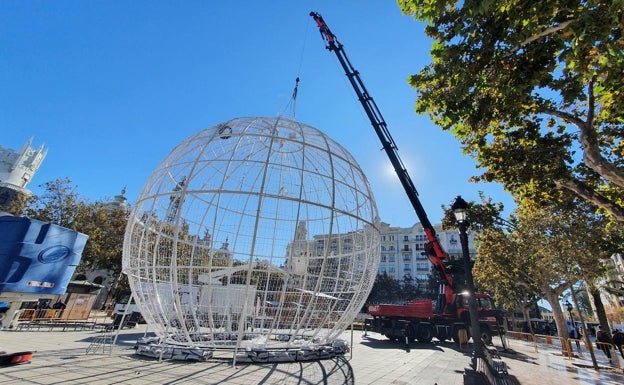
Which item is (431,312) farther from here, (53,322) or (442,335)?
(53,322)

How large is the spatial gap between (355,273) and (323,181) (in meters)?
3.48

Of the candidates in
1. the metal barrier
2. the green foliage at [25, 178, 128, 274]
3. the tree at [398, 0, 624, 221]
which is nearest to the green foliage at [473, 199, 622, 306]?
the tree at [398, 0, 624, 221]

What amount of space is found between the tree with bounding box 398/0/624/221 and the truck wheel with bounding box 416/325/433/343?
35.5 feet

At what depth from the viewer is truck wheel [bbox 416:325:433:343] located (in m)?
17.9

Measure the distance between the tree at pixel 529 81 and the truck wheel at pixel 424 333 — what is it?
10.8m

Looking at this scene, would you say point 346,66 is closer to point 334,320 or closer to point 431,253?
point 431,253

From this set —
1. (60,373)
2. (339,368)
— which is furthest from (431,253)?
(60,373)

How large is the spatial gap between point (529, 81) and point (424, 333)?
1599 cm

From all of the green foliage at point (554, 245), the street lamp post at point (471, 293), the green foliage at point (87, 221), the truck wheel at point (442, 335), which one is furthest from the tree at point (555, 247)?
the green foliage at point (87, 221)

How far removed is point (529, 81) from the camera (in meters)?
6.59

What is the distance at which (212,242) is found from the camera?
8172 mm

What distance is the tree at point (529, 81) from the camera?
16.9 ft

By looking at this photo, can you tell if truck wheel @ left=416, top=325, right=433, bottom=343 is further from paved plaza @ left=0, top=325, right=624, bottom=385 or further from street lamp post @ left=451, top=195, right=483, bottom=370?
street lamp post @ left=451, top=195, right=483, bottom=370

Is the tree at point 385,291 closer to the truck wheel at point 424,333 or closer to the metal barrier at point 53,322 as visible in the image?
the truck wheel at point 424,333
